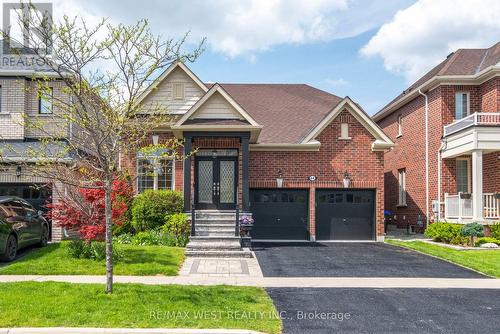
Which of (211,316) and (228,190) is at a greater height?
(228,190)

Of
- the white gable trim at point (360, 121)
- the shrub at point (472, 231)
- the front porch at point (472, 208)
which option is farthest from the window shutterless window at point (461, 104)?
the shrub at point (472, 231)

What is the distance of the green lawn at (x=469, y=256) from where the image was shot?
1213 cm

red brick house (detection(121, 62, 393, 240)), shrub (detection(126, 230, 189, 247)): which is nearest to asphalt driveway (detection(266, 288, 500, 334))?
shrub (detection(126, 230, 189, 247))

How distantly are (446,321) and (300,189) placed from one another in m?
11.6

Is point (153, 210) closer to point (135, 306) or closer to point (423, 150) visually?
point (135, 306)

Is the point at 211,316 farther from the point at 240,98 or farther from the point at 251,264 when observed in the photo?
the point at 240,98

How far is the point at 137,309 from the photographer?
7.40 metres

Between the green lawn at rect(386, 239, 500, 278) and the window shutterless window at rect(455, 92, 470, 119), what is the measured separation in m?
6.83

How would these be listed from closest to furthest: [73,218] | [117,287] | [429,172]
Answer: [117,287]
[73,218]
[429,172]

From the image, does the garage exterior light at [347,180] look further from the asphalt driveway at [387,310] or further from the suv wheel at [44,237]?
the suv wheel at [44,237]

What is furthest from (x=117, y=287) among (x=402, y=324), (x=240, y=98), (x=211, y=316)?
(x=240, y=98)

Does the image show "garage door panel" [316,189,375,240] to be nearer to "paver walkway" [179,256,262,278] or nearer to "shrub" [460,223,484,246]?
"shrub" [460,223,484,246]

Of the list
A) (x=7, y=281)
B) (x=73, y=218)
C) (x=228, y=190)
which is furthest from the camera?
(x=228, y=190)

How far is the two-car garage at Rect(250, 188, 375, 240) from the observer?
733 inches
